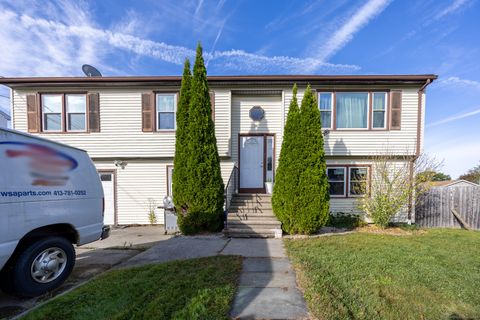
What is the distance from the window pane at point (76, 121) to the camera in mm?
7750

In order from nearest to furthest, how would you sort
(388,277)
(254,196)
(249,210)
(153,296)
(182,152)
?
(153,296) < (388,277) < (182,152) < (249,210) < (254,196)

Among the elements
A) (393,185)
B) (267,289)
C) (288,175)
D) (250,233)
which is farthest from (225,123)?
(393,185)

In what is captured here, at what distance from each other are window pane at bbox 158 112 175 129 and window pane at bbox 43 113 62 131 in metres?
3.62

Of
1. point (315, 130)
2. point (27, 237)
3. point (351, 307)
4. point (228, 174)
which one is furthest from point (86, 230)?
point (315, 130)

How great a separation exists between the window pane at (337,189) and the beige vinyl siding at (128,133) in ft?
13.9

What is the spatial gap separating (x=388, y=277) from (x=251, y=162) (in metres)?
5.39

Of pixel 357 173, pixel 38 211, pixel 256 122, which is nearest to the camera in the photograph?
pixel 38 211

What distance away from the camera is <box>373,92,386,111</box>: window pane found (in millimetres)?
7719

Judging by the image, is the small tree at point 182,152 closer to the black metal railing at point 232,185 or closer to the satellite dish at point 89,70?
the black metal railing at point 232,185

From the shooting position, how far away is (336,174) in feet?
26.3

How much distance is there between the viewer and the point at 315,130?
604 cm

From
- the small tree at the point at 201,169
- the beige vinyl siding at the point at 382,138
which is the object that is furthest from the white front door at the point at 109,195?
the beige vinyl siding at the point at 382,138

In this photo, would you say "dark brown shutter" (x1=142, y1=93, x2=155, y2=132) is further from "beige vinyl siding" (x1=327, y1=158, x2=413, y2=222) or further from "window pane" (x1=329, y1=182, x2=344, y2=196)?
"window pane" (x1=329, y1=182, x2=344, y2=196)

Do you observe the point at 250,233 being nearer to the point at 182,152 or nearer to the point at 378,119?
the point at 182,152
